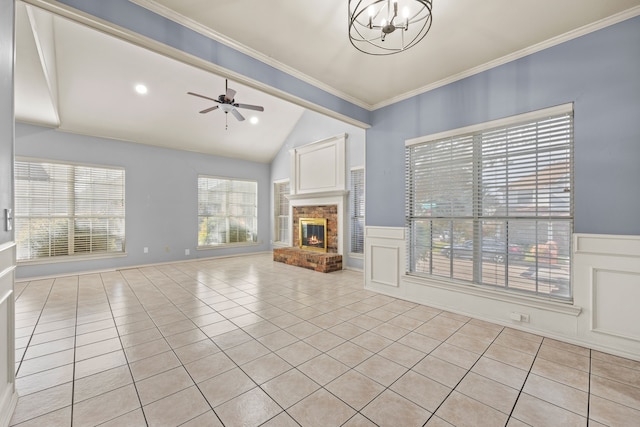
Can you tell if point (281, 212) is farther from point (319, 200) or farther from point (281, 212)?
point (319, 200)

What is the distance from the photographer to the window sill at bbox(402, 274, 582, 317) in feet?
8.57

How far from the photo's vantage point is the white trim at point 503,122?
2.65 meters

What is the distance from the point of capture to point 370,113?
13.9 feet

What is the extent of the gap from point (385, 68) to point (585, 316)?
325cm

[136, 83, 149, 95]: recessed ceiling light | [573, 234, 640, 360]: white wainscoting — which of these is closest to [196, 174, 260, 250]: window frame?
[136, 83, 149, 95]: recessed ceiling light

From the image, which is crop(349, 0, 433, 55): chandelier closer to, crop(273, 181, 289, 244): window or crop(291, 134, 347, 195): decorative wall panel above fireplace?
crop(291, 134, 347, 195): decorative wall panel above fireplace

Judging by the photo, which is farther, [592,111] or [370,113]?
[370,113]

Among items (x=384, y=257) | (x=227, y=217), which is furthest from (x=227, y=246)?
(x=384, y=257)

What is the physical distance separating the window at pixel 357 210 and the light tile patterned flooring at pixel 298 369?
232cm

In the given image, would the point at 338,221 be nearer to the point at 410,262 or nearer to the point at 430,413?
the point at 410,262

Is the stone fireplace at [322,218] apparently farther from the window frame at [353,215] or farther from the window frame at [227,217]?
the window frame at [227,217]

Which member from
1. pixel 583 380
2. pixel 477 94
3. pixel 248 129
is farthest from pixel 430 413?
pixel 248 129

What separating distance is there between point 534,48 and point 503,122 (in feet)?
2.44

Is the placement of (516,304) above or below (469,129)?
below
